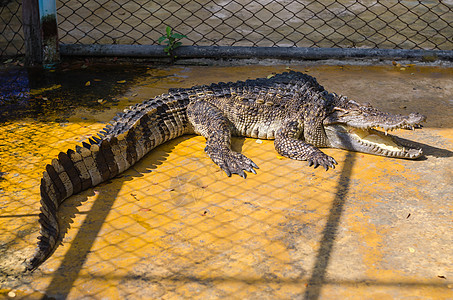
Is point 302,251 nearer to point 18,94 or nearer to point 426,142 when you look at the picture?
point 426,142

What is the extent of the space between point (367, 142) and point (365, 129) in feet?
0.37

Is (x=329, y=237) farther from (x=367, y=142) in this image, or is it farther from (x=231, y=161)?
(x=367, y=142)

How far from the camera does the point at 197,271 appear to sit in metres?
2.79

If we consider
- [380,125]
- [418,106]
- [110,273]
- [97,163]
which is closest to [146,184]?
[97,163]

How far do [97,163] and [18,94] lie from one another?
2228 mm

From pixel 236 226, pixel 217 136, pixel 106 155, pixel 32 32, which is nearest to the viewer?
pixel 236 226

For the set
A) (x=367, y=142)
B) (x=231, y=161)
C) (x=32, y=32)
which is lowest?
(x=231, y=161)

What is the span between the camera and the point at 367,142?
4066 mm

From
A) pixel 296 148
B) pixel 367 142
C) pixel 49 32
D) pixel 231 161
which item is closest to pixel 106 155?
pixel 231 161

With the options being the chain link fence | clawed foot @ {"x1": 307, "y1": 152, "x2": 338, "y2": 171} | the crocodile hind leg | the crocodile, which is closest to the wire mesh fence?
the chain link fence

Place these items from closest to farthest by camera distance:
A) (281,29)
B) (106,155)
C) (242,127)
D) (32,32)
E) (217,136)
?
1. (106,155)
2. (217,136)
3. (242,127)
4. (32,32)
5. (281,29)

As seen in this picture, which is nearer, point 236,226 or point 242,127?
point 236,226

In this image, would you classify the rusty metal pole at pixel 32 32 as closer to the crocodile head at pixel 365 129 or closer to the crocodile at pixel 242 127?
the crocodile at pixel 242 127

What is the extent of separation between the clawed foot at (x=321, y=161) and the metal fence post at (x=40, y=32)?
3.66 meters
